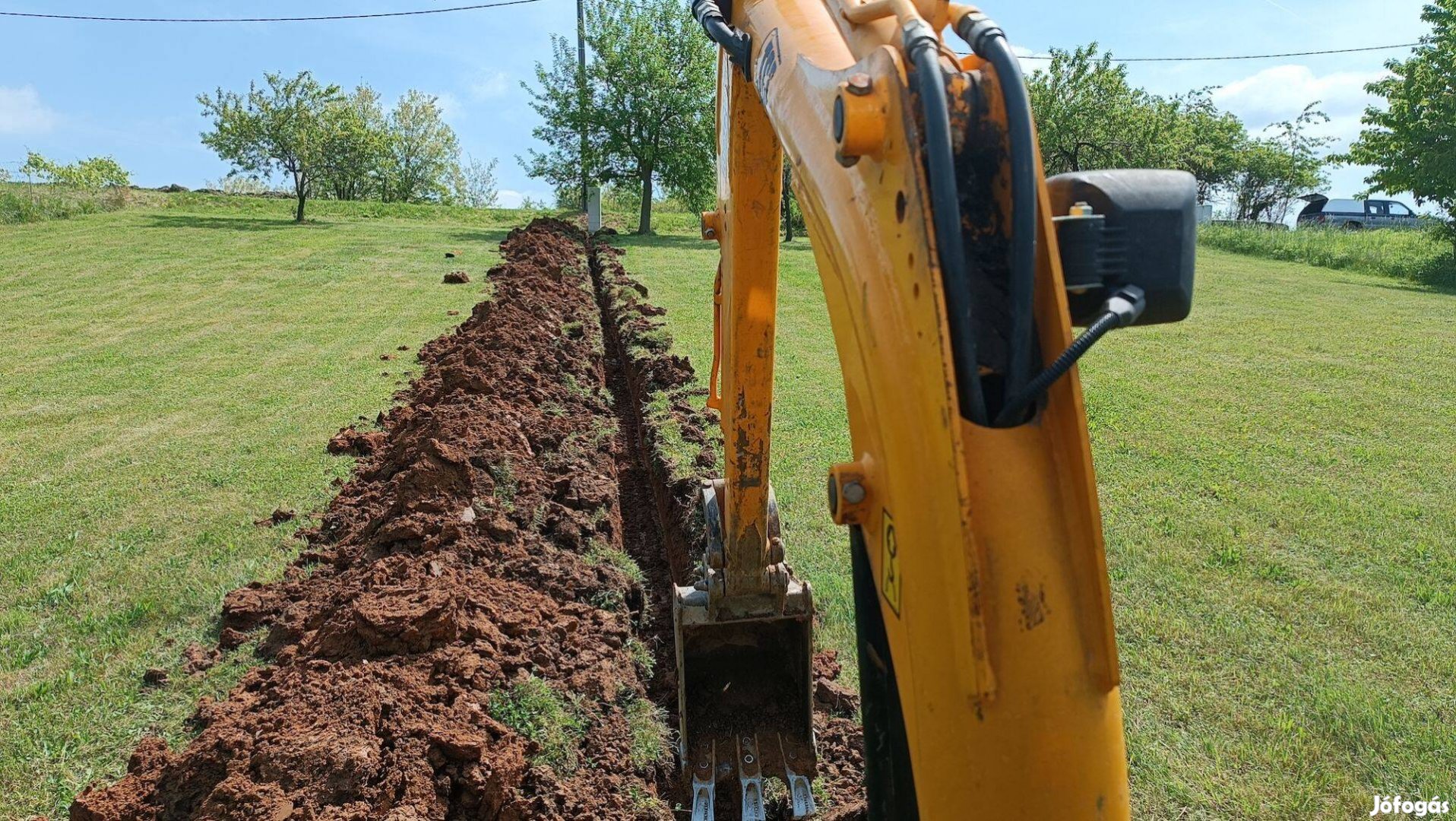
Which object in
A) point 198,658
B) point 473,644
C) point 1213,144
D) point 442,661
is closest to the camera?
point 442,661

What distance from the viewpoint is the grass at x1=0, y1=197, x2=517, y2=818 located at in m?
4.58

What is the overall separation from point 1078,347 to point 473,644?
3.65 metres

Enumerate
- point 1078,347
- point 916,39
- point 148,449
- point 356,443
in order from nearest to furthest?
1. point 1078,347
2. point 916,39
3. point 356,443
4. point 148,449

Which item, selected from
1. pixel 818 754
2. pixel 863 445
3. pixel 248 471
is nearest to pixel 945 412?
pixel 863 445

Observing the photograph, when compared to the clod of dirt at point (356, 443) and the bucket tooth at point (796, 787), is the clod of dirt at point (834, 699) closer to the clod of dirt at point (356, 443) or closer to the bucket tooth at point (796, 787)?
the bucket tooth at point (796, 787)

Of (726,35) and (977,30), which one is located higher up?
(726,35)

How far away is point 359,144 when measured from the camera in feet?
110

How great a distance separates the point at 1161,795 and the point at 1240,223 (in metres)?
36.0

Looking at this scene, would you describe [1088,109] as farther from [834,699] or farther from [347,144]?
[834,699]

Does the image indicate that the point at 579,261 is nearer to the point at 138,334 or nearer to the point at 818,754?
the point at 138,334

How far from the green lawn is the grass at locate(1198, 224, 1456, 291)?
7.04 metres

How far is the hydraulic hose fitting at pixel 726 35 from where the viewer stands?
9.23 feet

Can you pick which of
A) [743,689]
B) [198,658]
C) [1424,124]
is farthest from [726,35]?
[1424,124]

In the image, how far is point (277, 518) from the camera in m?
6.74
